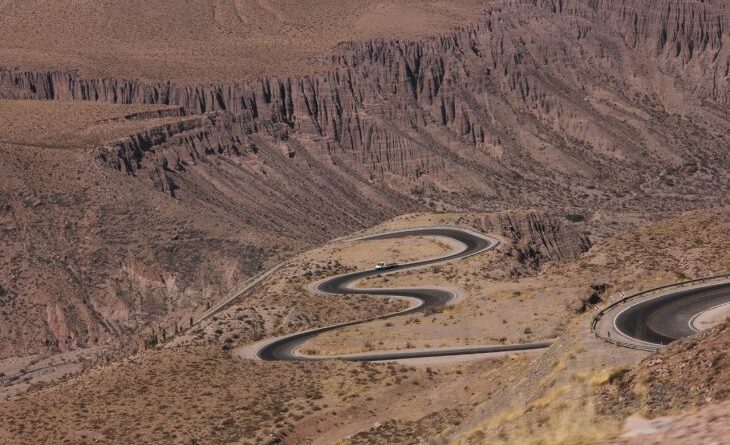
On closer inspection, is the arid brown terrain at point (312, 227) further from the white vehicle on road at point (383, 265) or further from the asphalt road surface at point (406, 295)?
the white vehicle on road at point (383, 265)

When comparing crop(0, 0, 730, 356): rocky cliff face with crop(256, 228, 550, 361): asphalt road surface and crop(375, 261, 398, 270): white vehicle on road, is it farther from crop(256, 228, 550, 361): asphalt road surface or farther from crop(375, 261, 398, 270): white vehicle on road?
crop(375, 261, 398, 270): white vehicle on road

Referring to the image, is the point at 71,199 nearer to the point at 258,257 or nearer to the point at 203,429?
the point at 258,257

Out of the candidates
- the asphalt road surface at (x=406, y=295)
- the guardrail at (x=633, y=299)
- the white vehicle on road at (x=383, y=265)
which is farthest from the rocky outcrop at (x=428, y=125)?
the guardrail at (x=633, y=299)

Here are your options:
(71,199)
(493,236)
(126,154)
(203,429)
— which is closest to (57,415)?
(203,429)

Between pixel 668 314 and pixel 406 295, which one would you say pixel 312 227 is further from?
pixel 668 314

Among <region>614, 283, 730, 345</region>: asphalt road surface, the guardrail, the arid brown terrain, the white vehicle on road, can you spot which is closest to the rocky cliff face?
the arid brown terrain
